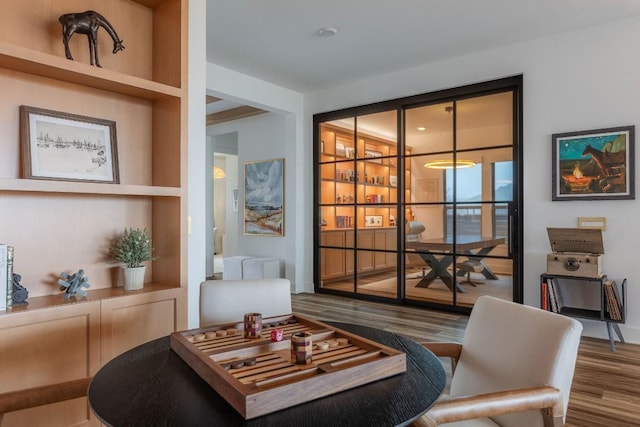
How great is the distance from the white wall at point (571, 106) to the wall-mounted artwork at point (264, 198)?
2.81 m

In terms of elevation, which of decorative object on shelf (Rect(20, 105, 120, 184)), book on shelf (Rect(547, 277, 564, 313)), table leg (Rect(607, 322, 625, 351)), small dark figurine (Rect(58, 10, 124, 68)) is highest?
small dark figurine (Rect(58, 10, 124, 68))

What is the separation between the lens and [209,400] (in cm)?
97

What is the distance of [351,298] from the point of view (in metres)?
5.37

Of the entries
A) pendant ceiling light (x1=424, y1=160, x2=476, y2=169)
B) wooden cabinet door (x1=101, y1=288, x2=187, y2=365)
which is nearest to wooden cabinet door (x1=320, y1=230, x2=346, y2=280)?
pendant ceiling light (x1=424, y1=160, x2=476, y2=169)

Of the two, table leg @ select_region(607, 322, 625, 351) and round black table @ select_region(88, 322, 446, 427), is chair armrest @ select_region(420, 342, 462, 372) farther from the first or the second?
table leg @ select_region(607, 322, 625, 351)

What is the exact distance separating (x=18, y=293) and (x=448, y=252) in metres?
3.96

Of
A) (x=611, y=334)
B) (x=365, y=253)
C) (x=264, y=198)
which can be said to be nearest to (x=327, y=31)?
(x=365, y=253)

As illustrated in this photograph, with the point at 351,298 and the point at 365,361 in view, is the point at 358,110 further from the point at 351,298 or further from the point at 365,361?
the point at 365,361

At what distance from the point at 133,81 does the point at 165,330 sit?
4.11 ft

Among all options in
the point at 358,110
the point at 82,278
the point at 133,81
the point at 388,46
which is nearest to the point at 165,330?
the point at 82,278

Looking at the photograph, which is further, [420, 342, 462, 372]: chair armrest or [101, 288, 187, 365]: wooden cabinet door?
[101, 288, 187, 365]: wooden cabinet door

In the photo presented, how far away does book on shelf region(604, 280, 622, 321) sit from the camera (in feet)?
10.8

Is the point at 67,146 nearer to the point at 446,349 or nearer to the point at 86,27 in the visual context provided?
the point at 86,27

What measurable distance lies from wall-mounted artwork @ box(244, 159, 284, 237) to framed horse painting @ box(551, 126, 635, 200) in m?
3.51
